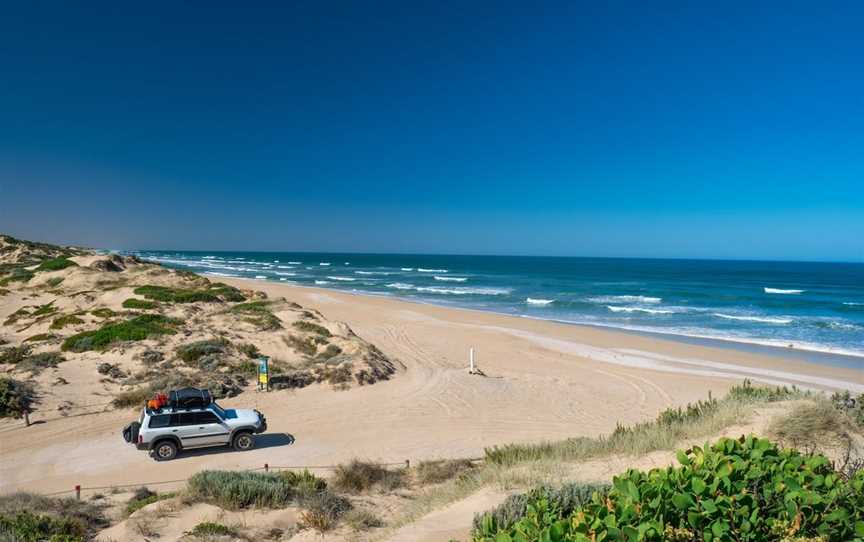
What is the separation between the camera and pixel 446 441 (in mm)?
13156

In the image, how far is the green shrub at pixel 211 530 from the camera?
6.64m

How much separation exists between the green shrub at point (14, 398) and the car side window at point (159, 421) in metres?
5.20

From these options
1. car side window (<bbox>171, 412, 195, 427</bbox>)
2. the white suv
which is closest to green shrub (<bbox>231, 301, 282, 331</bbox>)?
the white suv

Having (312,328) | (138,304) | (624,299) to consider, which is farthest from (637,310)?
(138,304)

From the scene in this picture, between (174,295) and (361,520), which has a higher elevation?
(174,295)

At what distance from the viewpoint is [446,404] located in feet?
54.4

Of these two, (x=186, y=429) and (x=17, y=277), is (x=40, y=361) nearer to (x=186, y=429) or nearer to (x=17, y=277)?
(x=186, y=429)

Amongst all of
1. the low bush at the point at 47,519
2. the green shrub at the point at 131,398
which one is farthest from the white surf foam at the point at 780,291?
the low bush at the point at 47,519

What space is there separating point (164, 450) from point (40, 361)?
345 inches

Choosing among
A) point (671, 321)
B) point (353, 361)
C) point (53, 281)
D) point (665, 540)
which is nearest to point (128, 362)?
point (353, 361)

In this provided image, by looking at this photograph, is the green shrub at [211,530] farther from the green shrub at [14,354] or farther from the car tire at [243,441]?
the green shrub at [14,354]

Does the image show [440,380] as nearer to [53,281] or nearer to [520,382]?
[520,382]

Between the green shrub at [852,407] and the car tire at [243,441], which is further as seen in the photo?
the car tire at [243,441]

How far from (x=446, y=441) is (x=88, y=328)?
17.0 m
